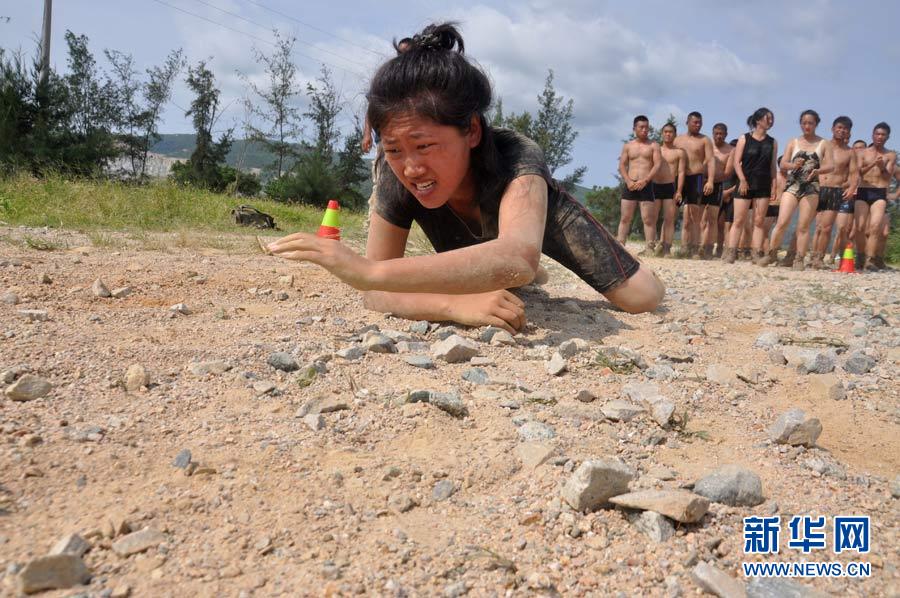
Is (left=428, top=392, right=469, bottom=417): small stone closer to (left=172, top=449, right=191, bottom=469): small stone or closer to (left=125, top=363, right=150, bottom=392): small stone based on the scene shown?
(left=172, top=449, right=191, bottom=469): small stone

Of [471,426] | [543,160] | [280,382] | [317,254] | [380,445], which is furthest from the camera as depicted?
[543,160]

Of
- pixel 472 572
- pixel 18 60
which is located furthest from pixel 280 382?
pixel 18 60

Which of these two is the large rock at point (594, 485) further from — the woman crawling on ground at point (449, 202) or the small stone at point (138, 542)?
the woman crawling on ground at point (449, 202)

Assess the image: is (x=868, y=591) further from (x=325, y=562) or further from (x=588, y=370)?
(x=588, y=370)

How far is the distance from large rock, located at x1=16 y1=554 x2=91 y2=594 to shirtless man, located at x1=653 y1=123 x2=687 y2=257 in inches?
331

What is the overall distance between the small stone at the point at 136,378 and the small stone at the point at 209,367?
0.53 feet

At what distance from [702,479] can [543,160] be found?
6.16 ft

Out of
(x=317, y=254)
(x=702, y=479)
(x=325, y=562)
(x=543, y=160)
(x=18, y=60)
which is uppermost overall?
(x=18, y=60)

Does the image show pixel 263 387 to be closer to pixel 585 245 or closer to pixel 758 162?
pixel 585 245

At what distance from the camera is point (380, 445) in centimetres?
166

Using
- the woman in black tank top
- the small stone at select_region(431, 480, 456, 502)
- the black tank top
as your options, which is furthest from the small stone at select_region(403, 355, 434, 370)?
the black tank top

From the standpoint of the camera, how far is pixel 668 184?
348 inches

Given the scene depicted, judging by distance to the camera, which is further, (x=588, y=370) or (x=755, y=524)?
(x=588, y=370)

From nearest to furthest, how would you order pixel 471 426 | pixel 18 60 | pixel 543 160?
1. pixel 471 426
2. pixel 543 160
3. pixel 18 60
